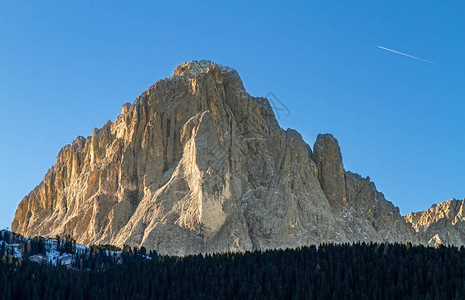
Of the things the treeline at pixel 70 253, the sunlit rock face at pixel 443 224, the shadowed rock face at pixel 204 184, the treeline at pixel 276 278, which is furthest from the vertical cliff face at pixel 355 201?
the treeline at pixel 276 278

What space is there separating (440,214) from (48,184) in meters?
102

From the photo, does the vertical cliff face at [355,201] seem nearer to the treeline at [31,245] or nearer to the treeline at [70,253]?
the treeline at [70,253]

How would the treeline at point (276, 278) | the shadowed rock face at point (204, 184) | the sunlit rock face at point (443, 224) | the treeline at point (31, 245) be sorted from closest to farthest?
1. the treeline at point (276, 278)
2. the treeline at point (31, 245)
3. the shadowed rock face at point (204, 184)
4. the sunlit rock face at point (443, 224)

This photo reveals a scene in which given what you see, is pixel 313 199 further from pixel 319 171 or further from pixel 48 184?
pixel 48 184

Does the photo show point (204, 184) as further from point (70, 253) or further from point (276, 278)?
point (276, 278)

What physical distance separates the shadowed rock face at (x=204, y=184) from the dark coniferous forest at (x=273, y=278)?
1402 inches

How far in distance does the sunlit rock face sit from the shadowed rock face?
16138mm

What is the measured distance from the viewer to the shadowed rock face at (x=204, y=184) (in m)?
108

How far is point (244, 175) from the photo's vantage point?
122000 mm

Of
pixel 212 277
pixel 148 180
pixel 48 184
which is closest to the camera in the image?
pixel 212 277

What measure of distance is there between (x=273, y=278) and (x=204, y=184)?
169 ft

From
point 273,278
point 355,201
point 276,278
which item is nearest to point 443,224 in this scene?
point 355,201

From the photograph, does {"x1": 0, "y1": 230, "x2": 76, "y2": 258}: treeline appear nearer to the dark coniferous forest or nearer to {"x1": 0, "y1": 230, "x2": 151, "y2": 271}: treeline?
{"x1": 0, "y1": 230, "x2": 151, "y2": 271}: treeline

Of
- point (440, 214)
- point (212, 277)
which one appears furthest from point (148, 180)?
point (440, 214)
